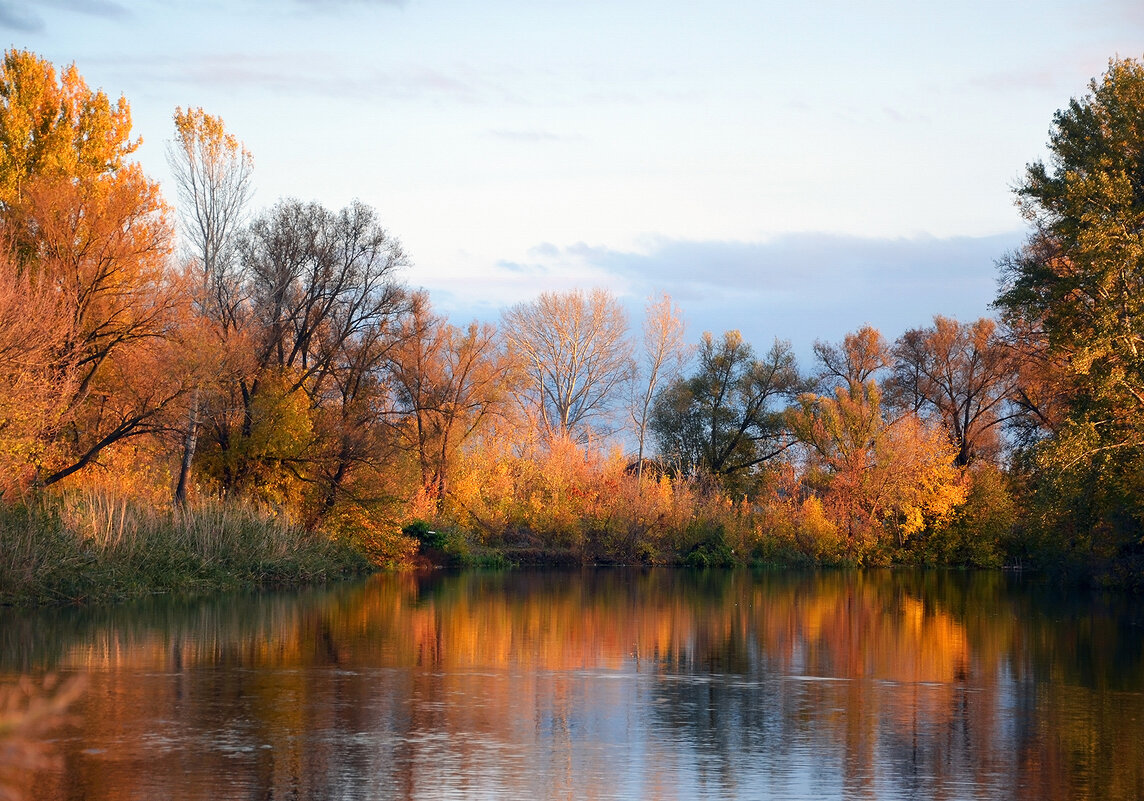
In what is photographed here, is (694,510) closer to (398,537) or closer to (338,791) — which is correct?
(398,537)

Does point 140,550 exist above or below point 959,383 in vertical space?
below

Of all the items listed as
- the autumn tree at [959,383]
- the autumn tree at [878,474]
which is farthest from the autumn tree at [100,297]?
the autumn tree at [959,383]

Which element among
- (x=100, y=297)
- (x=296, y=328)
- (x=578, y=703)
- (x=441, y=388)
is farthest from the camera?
(x=441, y=388)

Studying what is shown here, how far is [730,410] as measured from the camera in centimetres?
7056

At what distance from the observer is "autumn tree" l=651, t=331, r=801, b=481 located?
230 ft

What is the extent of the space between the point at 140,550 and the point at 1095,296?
27.2 metres

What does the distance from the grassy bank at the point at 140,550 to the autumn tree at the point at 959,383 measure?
39253 mm

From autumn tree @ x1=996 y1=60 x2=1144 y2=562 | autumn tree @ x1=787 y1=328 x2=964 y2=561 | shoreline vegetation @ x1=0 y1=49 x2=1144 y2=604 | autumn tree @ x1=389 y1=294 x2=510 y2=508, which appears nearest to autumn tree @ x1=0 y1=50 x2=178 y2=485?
shoreline vegetation @ x1=0 y1=49 x2=1144 y2=604

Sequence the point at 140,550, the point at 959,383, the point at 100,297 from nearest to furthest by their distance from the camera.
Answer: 1. the point at 140,550
2. the point at 100,297
3. the point at 959,383

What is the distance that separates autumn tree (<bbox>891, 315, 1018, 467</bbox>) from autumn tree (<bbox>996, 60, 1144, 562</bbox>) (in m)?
27.9

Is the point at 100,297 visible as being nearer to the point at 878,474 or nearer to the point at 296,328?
the point at 296,328

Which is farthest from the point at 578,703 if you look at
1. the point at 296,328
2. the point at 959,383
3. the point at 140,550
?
the point at 959,383

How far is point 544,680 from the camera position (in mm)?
16844

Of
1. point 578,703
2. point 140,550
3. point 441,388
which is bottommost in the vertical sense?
point 578,703
